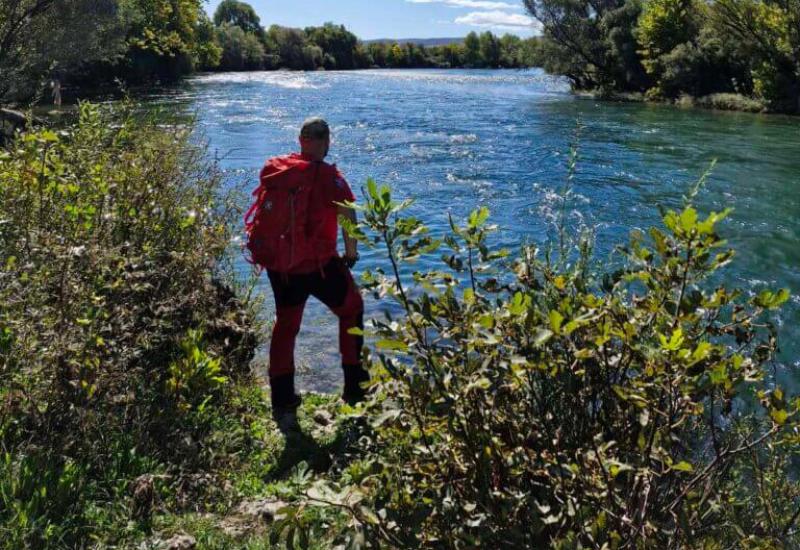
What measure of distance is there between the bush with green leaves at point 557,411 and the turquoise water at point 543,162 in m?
3.96

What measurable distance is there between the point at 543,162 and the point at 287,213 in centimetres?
1294

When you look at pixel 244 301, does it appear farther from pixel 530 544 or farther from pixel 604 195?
pixel 604 195

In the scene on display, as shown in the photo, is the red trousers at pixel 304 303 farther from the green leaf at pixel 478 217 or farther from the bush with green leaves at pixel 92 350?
the green leaf at pixel 478 217

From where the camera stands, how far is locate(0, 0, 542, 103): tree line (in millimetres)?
19938

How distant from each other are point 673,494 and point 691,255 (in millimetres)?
848

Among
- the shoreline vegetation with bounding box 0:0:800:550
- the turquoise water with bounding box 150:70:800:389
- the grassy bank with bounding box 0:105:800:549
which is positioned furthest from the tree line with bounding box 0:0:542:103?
the turquoise water with bounding box 150:70:800:389

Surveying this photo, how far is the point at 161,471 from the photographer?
380 centimetres

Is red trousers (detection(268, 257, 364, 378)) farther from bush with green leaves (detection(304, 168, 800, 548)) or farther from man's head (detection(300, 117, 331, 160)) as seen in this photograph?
bush with green leaves (detection(304, 168, 800, 548))

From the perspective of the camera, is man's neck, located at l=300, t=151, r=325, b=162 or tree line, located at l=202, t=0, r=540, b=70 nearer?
man's neck, located at l=300, t=151, r=325, b=162

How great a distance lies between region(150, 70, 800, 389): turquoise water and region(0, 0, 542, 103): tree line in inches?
178

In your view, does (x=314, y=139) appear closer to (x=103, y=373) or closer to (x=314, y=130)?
(x=314, y=130)

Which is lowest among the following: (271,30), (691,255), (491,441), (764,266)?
(764,266)

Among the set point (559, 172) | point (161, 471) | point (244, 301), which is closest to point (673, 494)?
point (161, 471)

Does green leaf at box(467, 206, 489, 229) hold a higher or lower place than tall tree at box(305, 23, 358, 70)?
lower
